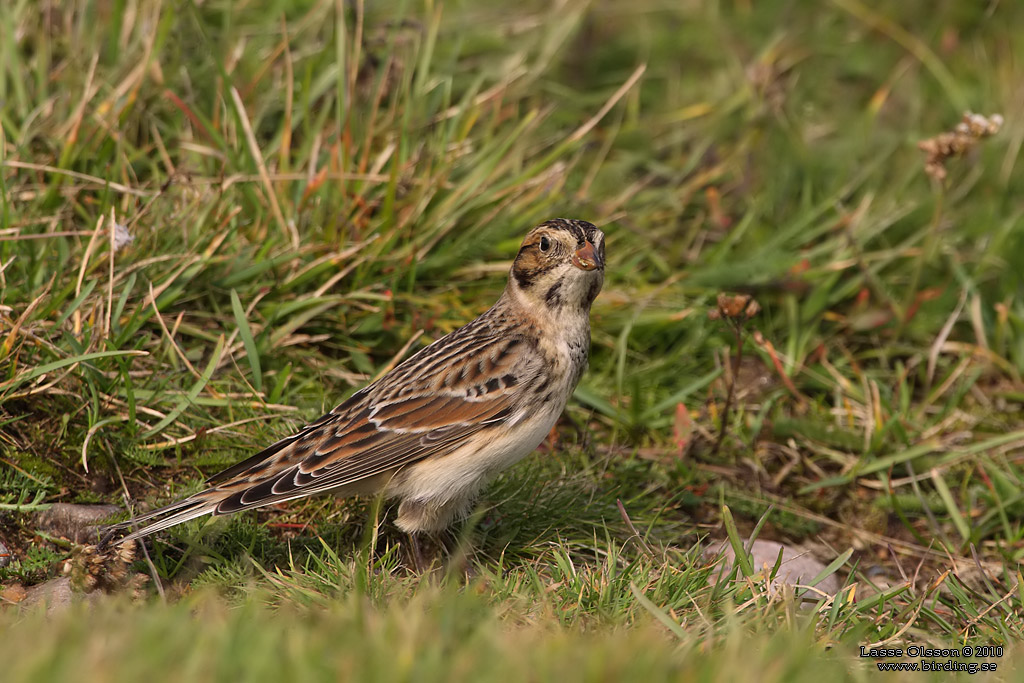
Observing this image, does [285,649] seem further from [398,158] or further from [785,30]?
[785,30]

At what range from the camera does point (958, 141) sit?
7324 mm

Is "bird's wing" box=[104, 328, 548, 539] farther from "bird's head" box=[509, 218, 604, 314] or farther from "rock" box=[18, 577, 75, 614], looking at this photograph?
"rock" box=[18, 577, 75, 614]

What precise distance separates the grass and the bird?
235 mm

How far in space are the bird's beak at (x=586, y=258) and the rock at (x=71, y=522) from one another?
245 cm

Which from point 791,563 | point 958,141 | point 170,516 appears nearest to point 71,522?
point 170,516

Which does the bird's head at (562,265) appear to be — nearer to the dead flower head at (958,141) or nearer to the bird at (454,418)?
the bird at (454,418)

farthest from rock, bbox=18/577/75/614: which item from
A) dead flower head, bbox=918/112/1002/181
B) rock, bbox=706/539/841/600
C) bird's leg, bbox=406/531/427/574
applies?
dead flower head, bbox=918/112/1002/181

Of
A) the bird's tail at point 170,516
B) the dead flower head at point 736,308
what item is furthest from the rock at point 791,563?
the bird's tail at point 170,516

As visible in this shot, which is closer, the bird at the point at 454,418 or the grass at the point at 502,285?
the grass at the point at 502,285

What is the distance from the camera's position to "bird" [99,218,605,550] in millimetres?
5395

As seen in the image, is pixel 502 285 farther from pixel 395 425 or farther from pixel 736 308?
pixel 395 425

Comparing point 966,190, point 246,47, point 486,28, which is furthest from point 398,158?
point 966,190

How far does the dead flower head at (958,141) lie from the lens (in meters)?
7.31

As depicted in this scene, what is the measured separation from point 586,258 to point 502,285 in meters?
1.94
